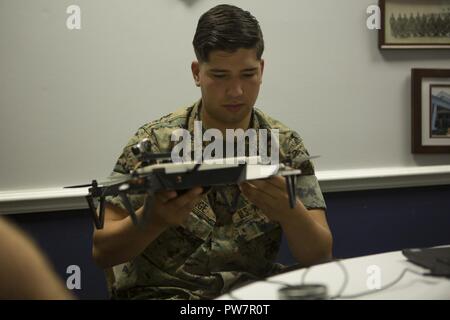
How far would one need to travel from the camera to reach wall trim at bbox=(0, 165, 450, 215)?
1646 mm

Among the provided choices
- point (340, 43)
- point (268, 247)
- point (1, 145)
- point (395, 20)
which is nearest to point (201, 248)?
point (268, 247)

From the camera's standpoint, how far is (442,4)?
2.07m

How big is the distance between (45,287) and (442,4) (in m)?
2.05

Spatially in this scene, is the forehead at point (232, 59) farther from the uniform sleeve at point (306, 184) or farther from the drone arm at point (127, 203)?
the drone arm at point (127, 203)

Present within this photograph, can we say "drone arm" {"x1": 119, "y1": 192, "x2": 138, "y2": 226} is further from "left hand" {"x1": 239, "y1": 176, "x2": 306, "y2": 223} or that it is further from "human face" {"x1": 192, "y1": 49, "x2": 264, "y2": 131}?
"human face" {"x1": 192, "y1": 49, "x2": 264, "y2": 131}

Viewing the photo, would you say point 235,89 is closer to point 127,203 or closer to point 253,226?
point 253,226

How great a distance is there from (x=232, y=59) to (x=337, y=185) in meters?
0.92

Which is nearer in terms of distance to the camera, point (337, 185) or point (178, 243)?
point (178, 243)

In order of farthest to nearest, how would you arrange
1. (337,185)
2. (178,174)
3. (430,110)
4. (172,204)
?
1. (430,110)
2. (337,185)
3. (172,204)
4. (178,174)

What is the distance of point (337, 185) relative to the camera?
195 cm

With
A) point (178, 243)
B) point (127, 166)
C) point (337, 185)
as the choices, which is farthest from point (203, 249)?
point (337, 185)

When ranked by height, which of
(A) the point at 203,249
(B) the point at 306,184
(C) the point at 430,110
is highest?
(C) the point at 430,110
